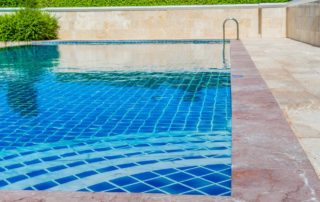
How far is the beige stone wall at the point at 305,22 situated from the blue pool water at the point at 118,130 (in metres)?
4.88

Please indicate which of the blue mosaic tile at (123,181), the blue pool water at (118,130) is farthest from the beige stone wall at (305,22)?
the blue mosaic tile at (123,181)

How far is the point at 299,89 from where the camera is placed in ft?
18.4

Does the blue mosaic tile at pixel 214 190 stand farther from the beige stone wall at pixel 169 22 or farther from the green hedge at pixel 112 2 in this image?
the green hedge at pixel 112 2

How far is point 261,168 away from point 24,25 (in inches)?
570

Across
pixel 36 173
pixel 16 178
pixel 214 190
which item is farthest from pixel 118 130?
pixel 214 190

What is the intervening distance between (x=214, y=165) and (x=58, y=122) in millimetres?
2048

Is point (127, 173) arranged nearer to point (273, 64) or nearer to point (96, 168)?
point (96, 168)

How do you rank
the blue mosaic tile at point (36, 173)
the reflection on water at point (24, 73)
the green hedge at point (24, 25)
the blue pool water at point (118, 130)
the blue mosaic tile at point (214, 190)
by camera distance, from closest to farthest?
the blue mosaic tile at point (214, 190), the blue pool water at point (118, 130), the blue mosaic tile at point (36, 173), the reflection on water at point (24, 73), the green hedge at point (24, 25)

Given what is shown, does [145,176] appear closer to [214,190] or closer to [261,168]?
[214,190]

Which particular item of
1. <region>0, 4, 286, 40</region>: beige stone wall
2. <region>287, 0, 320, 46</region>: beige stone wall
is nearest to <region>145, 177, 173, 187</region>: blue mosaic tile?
<region>287, 0, 320, 46</region>: beige stone wall

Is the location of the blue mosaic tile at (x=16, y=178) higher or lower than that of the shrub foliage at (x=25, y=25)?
lower

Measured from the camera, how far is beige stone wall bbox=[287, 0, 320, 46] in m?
12.2

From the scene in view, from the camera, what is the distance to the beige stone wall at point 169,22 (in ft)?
54.1

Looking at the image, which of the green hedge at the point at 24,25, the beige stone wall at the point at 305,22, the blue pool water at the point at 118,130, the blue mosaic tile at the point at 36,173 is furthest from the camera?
the green hedge at the point at 24,25
